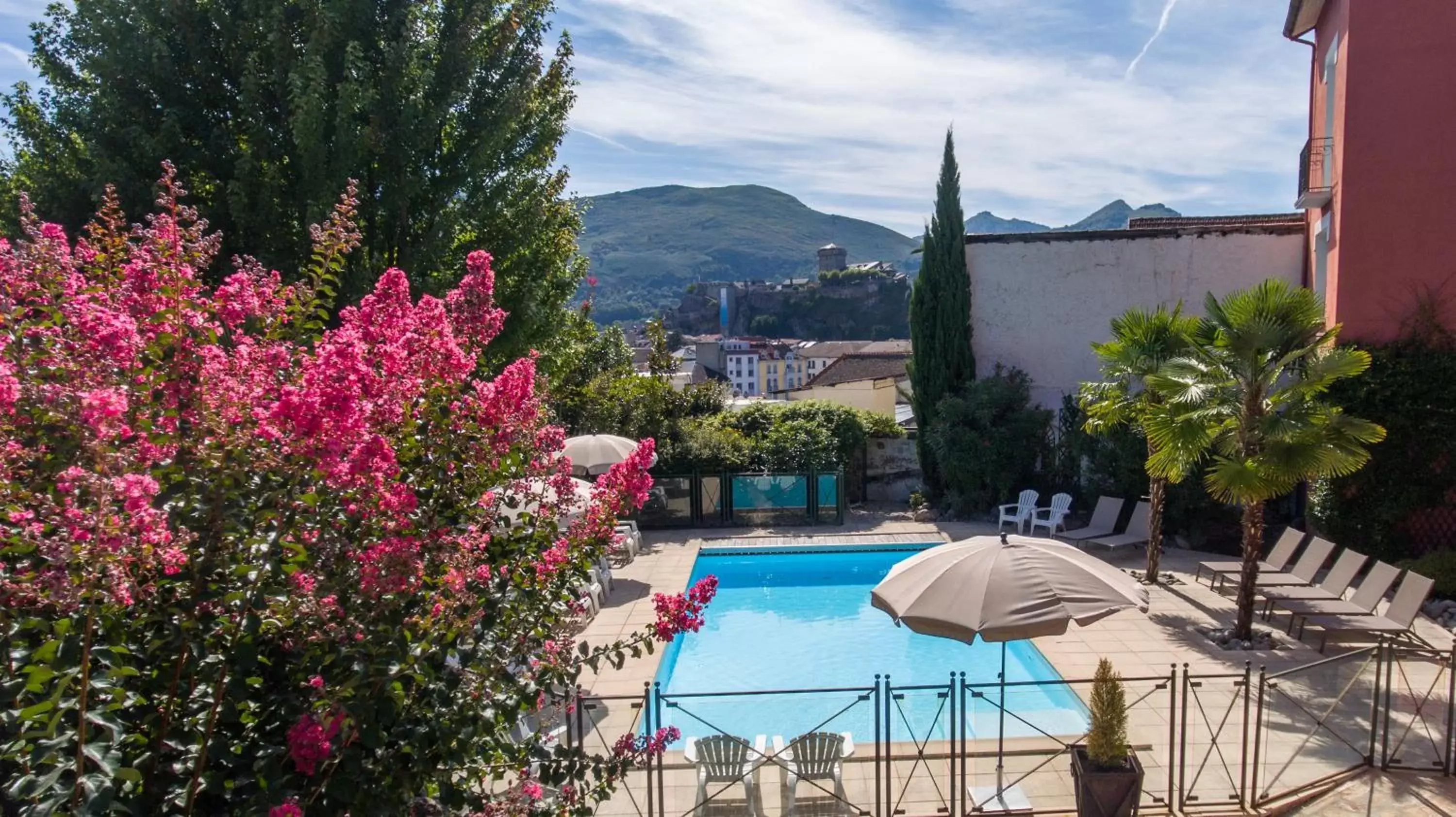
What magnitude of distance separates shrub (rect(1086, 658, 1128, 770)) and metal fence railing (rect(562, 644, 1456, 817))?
28 centimetres

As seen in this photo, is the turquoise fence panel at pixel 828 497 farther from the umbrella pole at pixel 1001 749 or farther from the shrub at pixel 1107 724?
the shrub at pixel 1107 724

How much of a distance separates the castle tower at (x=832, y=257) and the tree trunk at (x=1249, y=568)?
155m

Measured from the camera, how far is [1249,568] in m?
10.1

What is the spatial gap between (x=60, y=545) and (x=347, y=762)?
3.15 feet

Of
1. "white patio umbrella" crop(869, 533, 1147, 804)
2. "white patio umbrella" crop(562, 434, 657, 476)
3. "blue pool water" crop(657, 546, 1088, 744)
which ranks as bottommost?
"blue pool water" crop(657, 546, 1088, 744)

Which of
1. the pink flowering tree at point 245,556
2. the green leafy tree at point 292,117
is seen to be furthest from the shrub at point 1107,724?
the green leafy tree at point 292,117

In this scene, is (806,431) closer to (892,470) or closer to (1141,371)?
(892,470)

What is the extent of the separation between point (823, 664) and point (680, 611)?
864 centimetres

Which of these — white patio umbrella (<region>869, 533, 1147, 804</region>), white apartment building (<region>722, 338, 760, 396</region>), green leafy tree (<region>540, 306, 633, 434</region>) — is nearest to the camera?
white patio umbrella (<region>869, 533, 1147, 804</region>)

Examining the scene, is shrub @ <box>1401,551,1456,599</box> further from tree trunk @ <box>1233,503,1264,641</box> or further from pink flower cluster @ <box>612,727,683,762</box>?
pink flower cluster @ <box>612,727,683,762</box>

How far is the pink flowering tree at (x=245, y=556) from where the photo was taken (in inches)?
84.4

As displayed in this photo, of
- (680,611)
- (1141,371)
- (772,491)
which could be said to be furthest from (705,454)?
(680,611)

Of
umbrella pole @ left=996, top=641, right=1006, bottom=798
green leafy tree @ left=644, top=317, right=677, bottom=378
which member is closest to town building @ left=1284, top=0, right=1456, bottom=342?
umbrella pole @ left=996, top=641, right=1006, bottom=798

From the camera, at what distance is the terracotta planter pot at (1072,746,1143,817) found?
5844 millimetres
